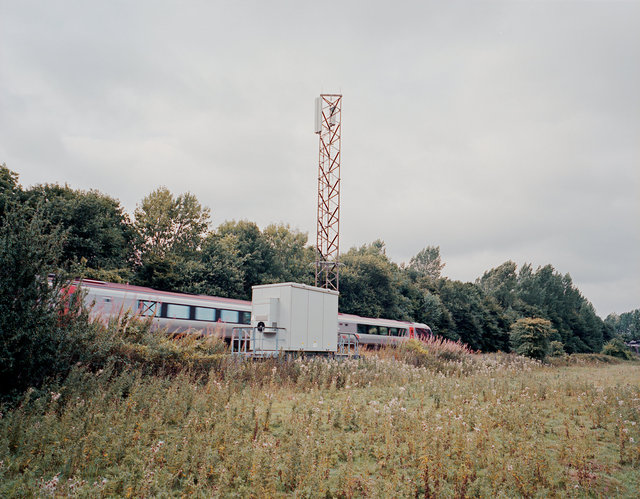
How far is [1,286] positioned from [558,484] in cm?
869

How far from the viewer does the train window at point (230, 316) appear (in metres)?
23.6

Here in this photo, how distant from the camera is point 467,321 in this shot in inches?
2226

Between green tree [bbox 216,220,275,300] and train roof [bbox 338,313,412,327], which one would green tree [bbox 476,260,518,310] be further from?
green tree [bbox 216,220,275,300]

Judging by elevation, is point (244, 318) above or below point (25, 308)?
above

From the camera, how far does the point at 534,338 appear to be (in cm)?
2761

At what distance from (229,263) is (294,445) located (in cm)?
3359

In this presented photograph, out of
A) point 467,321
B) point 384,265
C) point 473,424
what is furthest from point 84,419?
point 467,321

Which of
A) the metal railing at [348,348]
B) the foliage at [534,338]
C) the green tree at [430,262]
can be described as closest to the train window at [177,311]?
the metal railing at [348,348]

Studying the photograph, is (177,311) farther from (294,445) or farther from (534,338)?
(534,338)

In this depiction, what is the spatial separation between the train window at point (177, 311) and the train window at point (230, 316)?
1971 mm

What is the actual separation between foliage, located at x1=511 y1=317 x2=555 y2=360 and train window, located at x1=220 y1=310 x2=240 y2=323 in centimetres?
1671

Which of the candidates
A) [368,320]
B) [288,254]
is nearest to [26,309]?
[368,320]

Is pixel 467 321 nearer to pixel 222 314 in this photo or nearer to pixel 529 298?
pixel 529 298

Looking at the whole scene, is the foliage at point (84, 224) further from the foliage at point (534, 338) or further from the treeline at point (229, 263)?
the foliage at point (534, 338)
